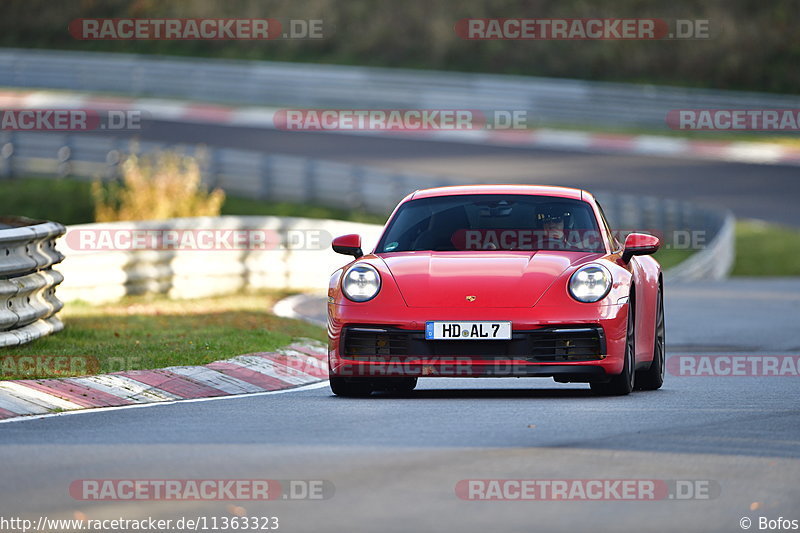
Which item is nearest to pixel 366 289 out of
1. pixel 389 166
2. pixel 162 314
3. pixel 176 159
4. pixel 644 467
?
pixel 644 467

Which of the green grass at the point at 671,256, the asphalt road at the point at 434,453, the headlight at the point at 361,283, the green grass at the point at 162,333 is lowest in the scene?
the green grass at the point at 671,256

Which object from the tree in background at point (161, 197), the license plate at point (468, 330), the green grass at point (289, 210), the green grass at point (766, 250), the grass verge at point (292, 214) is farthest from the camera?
the green grass at point (289, 210)

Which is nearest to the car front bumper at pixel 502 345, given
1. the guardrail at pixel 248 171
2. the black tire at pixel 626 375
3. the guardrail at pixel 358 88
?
the black tire at pixel 626 375

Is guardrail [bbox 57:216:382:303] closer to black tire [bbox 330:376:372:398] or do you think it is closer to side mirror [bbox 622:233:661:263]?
black tire [bbox 330:376:372:398]

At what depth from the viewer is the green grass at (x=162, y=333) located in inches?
501

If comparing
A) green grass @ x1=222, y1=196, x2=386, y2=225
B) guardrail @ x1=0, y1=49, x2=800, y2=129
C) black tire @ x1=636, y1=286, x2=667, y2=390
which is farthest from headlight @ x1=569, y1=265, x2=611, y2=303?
guardrail @ x1=0, y1=49, x2=800, y2=129

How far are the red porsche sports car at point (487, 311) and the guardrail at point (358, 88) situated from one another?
31.8 m

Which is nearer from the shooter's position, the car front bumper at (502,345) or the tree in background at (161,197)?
the car front bumper at (502,345)

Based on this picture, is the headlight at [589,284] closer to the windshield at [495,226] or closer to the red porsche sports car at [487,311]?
the red porsche sports car at [487,311]

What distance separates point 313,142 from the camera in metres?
43.7

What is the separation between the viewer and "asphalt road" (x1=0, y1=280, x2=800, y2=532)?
6855mm

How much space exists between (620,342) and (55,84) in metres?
40.0

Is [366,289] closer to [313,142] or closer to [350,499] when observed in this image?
[350,499]

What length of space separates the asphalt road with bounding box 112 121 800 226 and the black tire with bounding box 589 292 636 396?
23272mm
